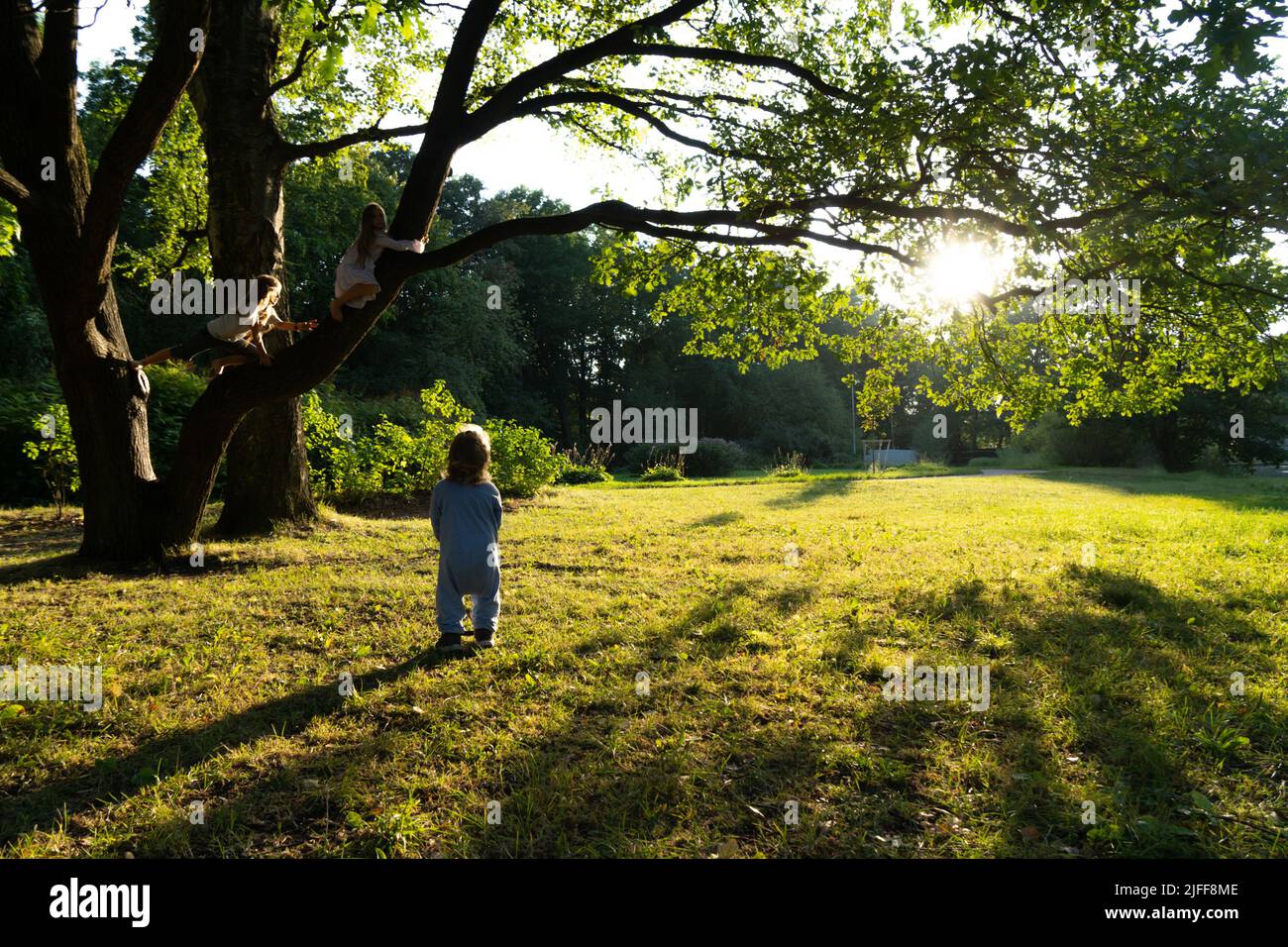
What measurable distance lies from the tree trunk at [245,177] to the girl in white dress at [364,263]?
9.19ft

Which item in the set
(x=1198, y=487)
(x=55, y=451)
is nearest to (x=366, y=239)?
(x=55, y=451)

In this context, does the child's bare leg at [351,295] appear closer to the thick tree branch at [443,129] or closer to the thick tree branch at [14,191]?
the thick tree branch at [443,129]

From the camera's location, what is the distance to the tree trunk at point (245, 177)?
28.1 ft

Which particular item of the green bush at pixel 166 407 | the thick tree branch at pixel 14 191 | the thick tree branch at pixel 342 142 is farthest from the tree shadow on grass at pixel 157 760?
the green bush at pixel 166 407

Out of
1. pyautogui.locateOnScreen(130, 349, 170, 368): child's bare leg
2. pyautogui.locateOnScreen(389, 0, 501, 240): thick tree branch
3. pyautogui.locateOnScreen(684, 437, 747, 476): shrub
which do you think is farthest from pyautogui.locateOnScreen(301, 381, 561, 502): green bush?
pyautogui.locateOnScreen(684, 437, 747, 476): shrub

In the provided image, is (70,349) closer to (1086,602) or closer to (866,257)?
(866,257)

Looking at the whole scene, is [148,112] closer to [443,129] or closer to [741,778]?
[443,129]

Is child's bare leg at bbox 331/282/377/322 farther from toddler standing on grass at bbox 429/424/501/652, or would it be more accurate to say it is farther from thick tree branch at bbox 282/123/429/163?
thick tree branch at bbox 282/123/429/163

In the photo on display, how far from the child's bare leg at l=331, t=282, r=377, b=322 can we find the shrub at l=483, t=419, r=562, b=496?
7.62m

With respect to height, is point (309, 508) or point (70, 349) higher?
point (70, 349)

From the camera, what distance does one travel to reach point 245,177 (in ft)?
28.7

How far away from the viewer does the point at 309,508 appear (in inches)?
394
